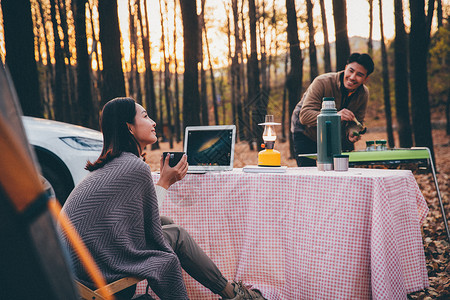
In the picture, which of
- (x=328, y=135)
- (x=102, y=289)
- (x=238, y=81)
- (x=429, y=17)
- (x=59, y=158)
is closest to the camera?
(x=102, y=289)

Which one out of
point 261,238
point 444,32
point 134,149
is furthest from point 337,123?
point 444,32

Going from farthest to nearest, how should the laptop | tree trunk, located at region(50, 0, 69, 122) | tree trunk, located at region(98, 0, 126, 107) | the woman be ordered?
tree trunk, located at region(50, 0, 69, 122), tree trunk, located at region(98, 0, 126, 107), the laptop, the woman

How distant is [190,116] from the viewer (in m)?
9.37

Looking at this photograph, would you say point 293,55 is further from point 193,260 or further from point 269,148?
point 193,260

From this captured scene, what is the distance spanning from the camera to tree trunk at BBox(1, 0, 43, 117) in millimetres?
Answer: 7809

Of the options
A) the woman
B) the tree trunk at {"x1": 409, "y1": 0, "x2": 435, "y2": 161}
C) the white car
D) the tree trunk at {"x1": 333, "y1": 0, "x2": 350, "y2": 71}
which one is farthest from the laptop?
the tree trunk at {"x1": 409, "y1": 0, "x2": 435, "y2": 161}

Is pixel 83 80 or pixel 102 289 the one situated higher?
pixel 83 80

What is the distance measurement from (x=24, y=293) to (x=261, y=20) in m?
26.0

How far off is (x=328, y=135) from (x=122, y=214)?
166 centimetres

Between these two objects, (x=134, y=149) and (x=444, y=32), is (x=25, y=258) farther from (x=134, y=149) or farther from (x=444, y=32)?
(x=444, y=32)

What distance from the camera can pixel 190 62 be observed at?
952 cm

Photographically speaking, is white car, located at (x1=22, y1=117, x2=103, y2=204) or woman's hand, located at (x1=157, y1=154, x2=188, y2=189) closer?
woman's hand, located at (x1=157, y1=154, x2=188, y2=189)

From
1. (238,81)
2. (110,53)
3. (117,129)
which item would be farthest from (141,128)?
(238,81)

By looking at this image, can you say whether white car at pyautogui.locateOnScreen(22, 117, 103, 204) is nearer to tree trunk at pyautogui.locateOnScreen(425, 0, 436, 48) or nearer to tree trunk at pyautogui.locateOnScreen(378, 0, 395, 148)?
tree trunk at pyautogui.locateOnScreen(425, 0, 436, 48)
